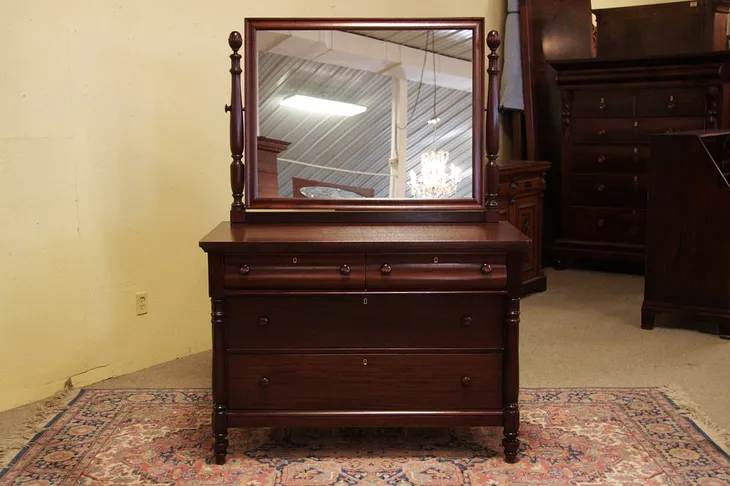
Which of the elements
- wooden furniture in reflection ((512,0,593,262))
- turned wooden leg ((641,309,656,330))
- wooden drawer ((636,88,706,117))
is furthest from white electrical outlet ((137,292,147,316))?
wooden drawer ((636,88,706,117))

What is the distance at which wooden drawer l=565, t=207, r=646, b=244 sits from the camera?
604cm

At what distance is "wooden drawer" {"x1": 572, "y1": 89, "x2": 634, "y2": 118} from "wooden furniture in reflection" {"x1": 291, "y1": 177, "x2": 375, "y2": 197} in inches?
→ 127

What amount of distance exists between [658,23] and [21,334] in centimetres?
476

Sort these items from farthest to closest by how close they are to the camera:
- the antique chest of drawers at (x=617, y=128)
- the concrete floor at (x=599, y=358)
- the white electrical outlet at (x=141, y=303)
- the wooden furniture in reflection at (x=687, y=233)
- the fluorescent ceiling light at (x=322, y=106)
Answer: the antique chest of drawers at (x=617, y=128) → the wooden furniture in reflection at (x=687, y=233) → the white electrical outlet at (x=141, y=303) → the concrete floor at (x=599, y=358) → the fluorescent ceiling light at (x=322, y=106)

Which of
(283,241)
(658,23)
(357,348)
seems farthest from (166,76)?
(658,23)

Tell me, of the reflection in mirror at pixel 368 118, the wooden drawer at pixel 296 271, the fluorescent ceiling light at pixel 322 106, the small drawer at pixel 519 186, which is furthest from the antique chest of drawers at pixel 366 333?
the small drawer at pixel 519 186

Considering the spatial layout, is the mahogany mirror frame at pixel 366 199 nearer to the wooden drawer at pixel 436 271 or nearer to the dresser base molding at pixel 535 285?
the wooden drawer at pixel 436 271

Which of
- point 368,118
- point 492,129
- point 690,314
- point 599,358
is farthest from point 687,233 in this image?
point 368,118

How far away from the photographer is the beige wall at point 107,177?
354 cm

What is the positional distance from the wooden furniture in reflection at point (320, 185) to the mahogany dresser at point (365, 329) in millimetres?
294

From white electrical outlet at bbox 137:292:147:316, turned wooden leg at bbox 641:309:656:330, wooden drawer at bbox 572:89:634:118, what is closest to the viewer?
white electrical outlet at bbox 137:292:147:316

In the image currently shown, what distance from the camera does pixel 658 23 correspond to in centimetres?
617

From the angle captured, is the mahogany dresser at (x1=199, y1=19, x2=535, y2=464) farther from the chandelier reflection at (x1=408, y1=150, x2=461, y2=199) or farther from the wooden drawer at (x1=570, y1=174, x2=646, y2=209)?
the wooden drawer at (x1=570, y1=174, x2=646, y2=209)

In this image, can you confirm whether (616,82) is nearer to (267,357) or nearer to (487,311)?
(487,311)
